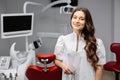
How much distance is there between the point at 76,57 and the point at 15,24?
46.9 inches

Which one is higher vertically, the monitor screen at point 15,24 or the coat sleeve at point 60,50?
the monitor screen at point 15,24

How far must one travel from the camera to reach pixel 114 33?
3.39 meters

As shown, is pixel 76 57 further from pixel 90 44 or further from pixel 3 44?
pixel 3 44

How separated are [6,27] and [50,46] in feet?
5.02

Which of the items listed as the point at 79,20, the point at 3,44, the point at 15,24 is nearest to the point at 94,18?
the point at 15,24

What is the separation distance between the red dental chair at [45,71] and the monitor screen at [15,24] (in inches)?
34.9

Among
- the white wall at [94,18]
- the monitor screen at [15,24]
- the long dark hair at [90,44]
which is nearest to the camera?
the long dark hair at [90,44]

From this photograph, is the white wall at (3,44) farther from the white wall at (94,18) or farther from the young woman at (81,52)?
the young woman at (81,52)

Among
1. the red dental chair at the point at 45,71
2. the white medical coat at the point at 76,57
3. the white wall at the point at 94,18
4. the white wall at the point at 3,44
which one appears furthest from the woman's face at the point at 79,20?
the white wall at the point at 3,44

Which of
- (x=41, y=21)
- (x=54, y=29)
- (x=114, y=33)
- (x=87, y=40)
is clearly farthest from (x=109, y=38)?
(x=87, y=40)

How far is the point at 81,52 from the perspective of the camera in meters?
1.88

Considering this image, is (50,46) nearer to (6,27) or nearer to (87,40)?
(6,27)

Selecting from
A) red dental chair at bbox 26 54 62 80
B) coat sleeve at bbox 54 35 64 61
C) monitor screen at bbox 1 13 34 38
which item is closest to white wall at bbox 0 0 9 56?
monitor screen at bbox 1 13 34 38

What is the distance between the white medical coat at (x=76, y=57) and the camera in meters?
1.89
